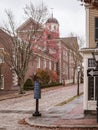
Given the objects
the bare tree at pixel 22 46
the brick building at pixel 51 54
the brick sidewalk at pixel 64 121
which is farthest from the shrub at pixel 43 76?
the brick sidewalk at pixel 64 121

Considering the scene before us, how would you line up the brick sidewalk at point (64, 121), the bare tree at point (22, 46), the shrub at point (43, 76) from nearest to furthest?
the brick sidewalk at point (64, 121) < the bare tree at point (22, 46) < the shrub at point (43, 76)

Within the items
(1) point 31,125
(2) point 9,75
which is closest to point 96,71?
(1) point 31,125

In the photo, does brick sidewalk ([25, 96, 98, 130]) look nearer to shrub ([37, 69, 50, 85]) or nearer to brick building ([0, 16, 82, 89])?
brick building ([0, 16, 82, 89])

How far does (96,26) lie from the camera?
20.9 metres

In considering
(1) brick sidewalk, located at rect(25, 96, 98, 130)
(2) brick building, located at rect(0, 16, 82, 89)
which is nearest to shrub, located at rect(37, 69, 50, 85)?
(2) brick building, located at rect(0, 16, 82, 89)

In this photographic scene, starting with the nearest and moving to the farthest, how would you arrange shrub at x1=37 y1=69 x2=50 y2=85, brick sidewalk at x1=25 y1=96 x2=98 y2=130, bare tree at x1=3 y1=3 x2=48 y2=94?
brick sidewalk at x1=25 y1=96 x2=98 y2=130 → bare tree at x1=3 y1=3 x2=48 y2=94 → shrub at x1=37 y1=69 x2=50 y2=85

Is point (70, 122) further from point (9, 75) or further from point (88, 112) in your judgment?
point (9, 75)

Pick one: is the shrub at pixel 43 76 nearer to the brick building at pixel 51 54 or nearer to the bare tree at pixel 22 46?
the brick building at pixel 51 54

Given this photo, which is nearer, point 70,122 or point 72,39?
point 70,122

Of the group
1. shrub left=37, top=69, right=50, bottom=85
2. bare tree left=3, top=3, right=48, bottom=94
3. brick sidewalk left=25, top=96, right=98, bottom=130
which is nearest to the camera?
brick sidewalk left=25, top=96, right=98, bottom=130

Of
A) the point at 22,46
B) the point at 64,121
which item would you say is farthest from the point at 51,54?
the point at 64,121

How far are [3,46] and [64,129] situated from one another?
38.0 m

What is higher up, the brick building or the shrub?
the brick building

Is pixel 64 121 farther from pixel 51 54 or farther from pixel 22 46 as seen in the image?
pixel 51 54
